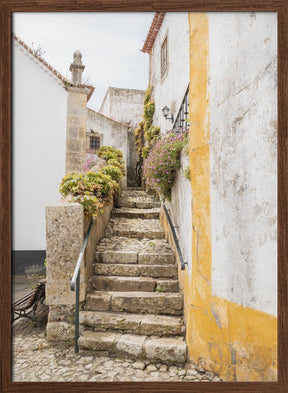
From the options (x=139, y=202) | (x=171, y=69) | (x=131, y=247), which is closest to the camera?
(x=131, y=247)

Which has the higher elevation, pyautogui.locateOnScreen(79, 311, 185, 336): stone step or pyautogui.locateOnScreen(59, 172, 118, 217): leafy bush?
pyautogui.locateOnScreen(59, 172, 118, 217): leafy bush

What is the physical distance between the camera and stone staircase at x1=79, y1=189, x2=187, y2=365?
2.95m

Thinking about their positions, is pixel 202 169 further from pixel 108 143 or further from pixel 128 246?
pixel 108 143

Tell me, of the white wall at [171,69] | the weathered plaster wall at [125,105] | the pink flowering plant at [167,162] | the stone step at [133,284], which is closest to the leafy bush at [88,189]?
the pink flowering plant at [167,162]

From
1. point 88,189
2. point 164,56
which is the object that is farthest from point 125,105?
A: point 88,189

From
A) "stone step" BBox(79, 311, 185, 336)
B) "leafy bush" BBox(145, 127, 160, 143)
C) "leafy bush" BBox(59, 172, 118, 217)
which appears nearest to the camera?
"stone step" BBox(79, 311, 185, 336)

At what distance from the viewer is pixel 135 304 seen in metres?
3.45

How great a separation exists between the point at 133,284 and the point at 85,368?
117 centimetres

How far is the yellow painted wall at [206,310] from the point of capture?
1931mm

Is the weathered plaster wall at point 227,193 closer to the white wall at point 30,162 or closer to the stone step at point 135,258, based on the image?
the stone step at point 135,258

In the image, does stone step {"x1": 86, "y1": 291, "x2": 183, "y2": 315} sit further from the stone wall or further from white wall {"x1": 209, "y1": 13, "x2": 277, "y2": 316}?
white wall {"x1": 209, "y1": 13, "x2": 277, "y2": 316}

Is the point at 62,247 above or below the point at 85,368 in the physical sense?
above

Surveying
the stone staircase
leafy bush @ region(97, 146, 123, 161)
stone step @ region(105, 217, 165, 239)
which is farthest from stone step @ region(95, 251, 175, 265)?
leafy bush @ region(97, 146, 123, 161)

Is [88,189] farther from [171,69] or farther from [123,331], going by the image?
[171,69]
